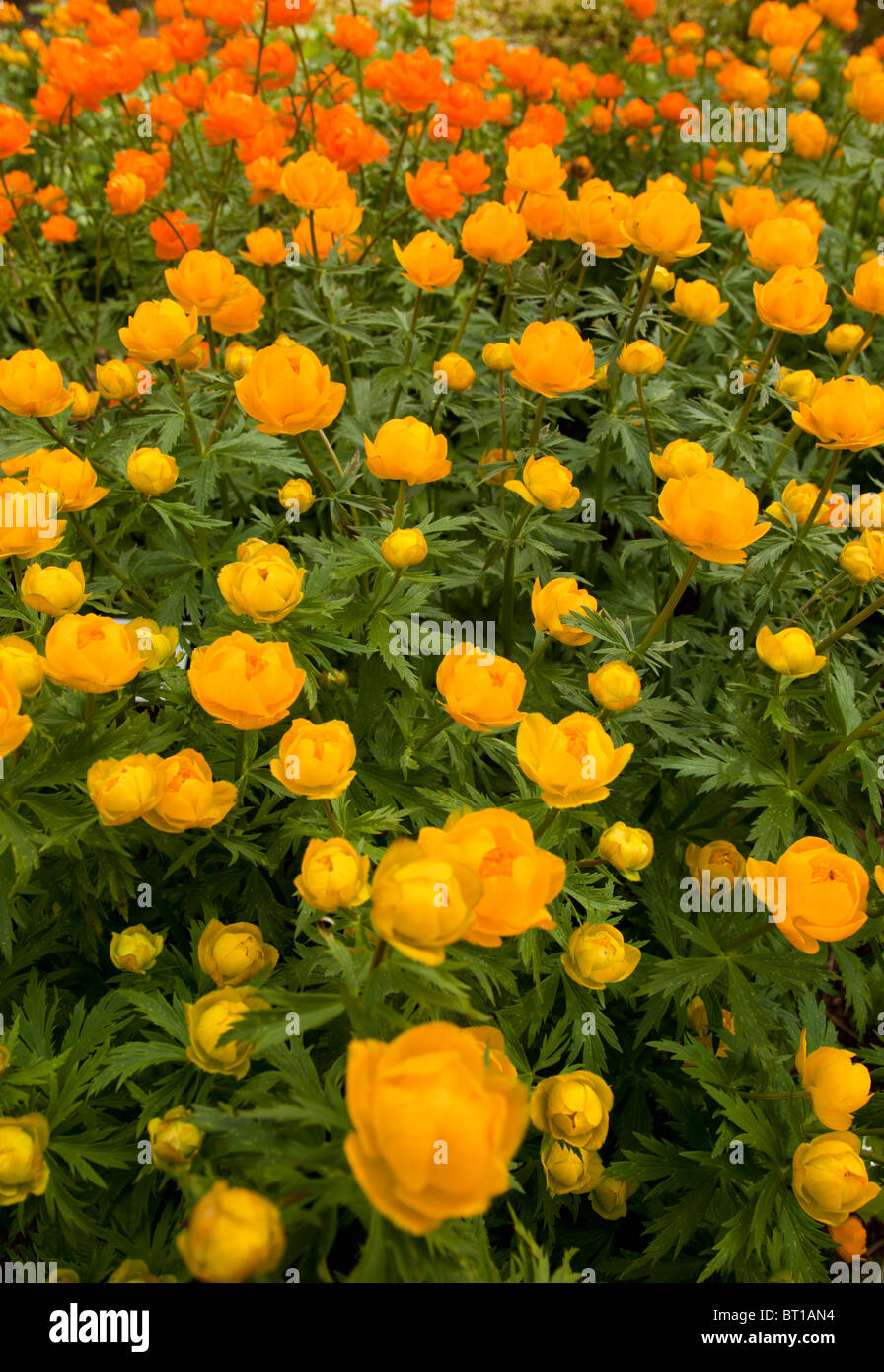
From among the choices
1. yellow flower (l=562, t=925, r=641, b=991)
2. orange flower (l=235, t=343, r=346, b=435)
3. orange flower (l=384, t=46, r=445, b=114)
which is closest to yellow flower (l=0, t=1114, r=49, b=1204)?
yellow flower (l=562, t=925, r=641, b=991)

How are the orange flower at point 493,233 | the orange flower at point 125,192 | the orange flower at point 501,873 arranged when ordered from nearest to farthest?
the orange flower at point 501,873
the orange flower at point 493,233
the orange flower at point 125,192

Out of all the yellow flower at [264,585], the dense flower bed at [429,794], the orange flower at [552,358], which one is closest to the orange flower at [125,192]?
the dense flower bed at [429,794]

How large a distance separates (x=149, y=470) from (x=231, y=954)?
2.85 ft

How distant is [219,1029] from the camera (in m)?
1.11

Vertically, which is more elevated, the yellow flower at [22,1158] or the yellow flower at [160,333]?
the yellow flower at [160,333]

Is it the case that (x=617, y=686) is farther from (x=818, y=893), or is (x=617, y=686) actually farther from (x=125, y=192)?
(x=125, y=192)

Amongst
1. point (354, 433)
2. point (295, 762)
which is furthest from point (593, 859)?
point (354, 433)

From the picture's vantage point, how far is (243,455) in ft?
5.82

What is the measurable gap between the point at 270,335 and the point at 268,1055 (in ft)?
7.29

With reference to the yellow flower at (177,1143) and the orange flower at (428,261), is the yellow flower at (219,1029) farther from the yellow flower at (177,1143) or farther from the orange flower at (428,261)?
the orange flower at (428,261)

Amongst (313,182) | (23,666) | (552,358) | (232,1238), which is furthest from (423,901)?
(313,182)

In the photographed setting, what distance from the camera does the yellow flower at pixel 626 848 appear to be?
130cm

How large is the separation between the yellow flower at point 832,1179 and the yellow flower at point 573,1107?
0.28 meters

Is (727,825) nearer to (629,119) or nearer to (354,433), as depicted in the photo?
(354,433)
